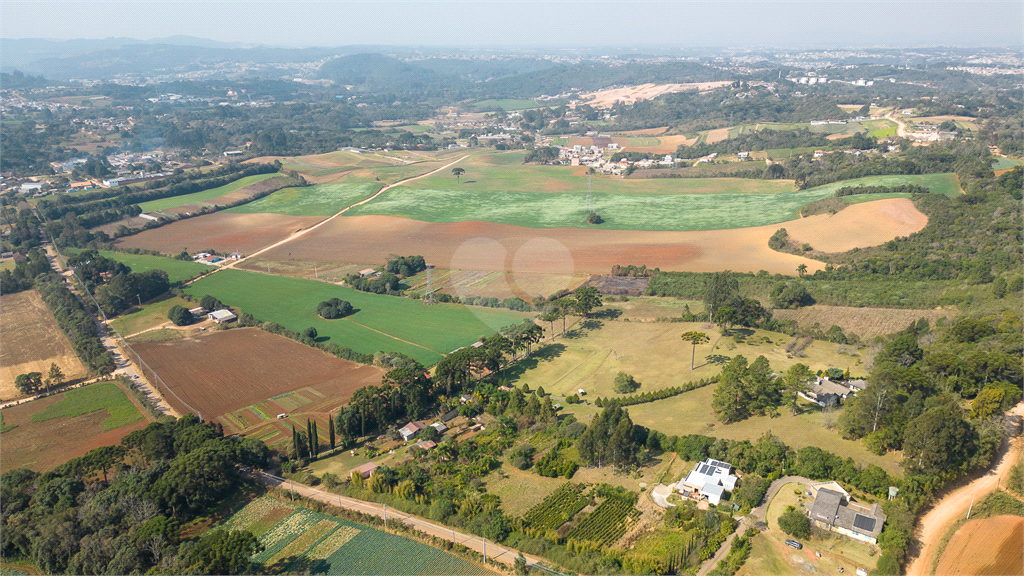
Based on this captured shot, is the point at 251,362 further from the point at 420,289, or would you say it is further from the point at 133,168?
the point at 133,168

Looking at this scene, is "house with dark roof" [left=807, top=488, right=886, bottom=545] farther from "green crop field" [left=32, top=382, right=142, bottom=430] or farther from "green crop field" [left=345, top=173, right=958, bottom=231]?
"green crop field" [left=345, top=173, right=958, bottom=231]

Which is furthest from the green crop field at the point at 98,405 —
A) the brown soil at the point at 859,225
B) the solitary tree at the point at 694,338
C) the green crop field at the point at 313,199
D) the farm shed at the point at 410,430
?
the brown soil at the point at 859,225

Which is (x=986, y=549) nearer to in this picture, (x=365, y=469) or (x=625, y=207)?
(x=365, y=469)

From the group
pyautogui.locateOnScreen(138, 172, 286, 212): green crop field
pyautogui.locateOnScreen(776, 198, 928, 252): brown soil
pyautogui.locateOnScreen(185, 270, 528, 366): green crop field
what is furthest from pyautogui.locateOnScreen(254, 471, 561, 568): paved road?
pyautogui.locateOnScreen(138, 172, 286, 212): green crop field

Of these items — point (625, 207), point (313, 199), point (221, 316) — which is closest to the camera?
point (221, 316)

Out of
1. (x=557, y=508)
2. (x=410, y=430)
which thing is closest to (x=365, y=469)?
(x=410, y=430)

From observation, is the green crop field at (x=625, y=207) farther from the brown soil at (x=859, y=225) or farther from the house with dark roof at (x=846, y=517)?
the house with dark roof at (x=846, y=517)
